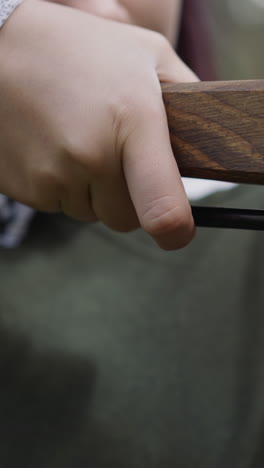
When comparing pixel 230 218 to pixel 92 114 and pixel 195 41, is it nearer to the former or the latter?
pixel 92 114

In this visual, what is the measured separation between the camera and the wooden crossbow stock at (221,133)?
18cm

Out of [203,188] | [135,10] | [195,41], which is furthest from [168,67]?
[203,188]

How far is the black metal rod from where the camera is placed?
208 mm

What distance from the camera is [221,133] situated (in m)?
0.19

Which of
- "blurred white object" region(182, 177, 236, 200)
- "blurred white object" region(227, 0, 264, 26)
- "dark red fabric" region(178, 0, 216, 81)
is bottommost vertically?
"blurred white object" region(182, 177, 236, 200)

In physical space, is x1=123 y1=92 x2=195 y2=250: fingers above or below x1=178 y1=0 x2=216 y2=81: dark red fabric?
above

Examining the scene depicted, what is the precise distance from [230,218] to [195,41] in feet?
0.86

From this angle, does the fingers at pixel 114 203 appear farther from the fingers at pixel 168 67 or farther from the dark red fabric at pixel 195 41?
the dark red fabric at pixel 195 41

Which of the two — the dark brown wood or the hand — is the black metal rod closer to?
the dark brown wood

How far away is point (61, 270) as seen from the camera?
0.52 m

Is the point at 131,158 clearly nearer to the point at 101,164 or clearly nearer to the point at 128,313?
the point at 101,164

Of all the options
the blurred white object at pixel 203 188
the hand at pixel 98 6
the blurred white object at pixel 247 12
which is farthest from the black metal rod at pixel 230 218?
the blurred white object at pixel 247 12

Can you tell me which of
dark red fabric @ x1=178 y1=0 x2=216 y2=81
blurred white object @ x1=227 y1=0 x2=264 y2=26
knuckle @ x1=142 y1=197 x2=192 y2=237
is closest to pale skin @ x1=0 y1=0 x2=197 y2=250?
knuckle @ x1=142 y1=197 x2=192 y2=237

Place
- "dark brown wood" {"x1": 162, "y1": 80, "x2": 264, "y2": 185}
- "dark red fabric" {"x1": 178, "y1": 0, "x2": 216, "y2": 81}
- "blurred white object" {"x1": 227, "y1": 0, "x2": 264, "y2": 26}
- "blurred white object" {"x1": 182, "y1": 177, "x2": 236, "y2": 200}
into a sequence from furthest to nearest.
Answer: "blurred white object" {"x1": 227, "y1": 0, "x2": 264, "y2": 26} → "blurred white object" {"x1": 182, "y1": 177, "x2": 236, "y2": 200} → "dark red fabric" {"x1": 178, "y1": 0, "x2": 216, "y2": 81} → "dark brown wood" {"x1": 162, "y1": 80, "x2": 264, "y2": 185}
